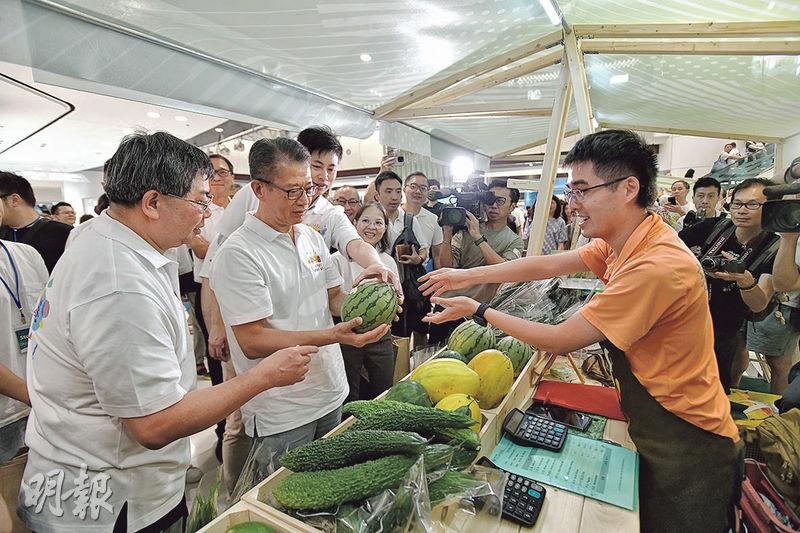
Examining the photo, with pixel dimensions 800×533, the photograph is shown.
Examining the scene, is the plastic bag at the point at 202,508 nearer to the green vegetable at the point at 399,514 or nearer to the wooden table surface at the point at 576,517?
the green vegetable at the point at 399,514

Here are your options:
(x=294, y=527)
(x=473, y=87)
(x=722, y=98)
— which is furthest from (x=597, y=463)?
(x=722, y=98)

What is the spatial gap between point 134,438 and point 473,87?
3441 mm

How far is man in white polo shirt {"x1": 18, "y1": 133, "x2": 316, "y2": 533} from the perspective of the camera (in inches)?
41.9

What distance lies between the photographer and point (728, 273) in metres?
2.78

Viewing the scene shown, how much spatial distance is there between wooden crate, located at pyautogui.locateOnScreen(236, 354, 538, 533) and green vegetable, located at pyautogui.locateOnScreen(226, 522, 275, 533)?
0.09ft

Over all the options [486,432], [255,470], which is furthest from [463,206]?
[255,470]

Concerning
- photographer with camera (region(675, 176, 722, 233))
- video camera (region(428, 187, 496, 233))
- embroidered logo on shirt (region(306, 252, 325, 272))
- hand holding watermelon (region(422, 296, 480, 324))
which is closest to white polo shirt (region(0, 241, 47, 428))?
embroidered logo on shirt (region(306, 252, 325, 272))

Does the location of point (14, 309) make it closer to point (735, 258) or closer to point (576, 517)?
point (576, 517)

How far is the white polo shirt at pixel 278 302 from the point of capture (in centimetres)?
162

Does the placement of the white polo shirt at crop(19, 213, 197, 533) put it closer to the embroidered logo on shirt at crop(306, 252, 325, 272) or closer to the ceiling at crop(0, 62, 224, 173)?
the embroidered logo on shirt at crop(306, 252, 325, 272)

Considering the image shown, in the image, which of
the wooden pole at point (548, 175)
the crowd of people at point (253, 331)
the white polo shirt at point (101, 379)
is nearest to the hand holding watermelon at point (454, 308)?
the crowd of people at point (253, 331)

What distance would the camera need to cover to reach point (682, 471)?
4.66ft

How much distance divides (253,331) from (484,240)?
2.47 metres

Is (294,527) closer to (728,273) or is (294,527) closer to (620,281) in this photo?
(620,281)
